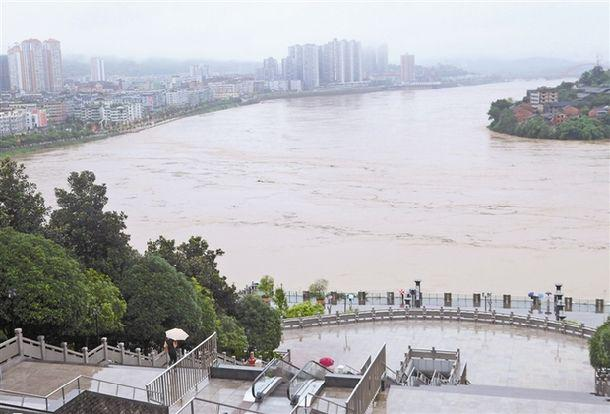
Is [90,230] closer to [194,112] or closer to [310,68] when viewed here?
[194,112]

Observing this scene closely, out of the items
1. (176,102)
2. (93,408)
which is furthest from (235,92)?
(93,408)

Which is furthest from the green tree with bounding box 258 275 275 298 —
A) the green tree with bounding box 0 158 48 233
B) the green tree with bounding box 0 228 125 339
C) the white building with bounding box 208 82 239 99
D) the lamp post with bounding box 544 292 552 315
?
the white building with bounding box 208 82 239 99

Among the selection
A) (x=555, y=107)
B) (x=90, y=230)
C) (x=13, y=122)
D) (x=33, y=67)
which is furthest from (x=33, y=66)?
(x=90, y=230)

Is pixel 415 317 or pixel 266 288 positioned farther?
pixel 266 288

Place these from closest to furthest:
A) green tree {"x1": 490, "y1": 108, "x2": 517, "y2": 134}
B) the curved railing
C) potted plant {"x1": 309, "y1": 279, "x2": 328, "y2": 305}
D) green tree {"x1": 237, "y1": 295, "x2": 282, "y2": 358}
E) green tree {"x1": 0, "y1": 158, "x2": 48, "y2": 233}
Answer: green tree {"x1": 0, "y1": 158, "x2": 48, "y2": 233}, green tree {"x1": 237, "y1": 295, "x2": 282, "y2": 358}, the curved railing, potted plant {"x1": 309, "y1": 279, "x2": 328, "y2": 305}, green tree {"x1": 490, "y1": 108, "x2": 517, "y2": 134}

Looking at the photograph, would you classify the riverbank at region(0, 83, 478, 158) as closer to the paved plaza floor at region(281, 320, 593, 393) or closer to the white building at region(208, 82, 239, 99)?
the white building at region(208, 82, 239, 99)

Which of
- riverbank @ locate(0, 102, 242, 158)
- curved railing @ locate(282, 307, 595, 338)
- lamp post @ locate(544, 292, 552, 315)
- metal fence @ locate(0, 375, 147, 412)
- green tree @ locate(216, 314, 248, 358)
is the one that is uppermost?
metal fence @ locate(0, 375, 147, 412)

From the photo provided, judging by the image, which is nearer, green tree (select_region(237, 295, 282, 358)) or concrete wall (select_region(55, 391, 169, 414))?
concrete wall (select_region(55, 391, 169, 414))
